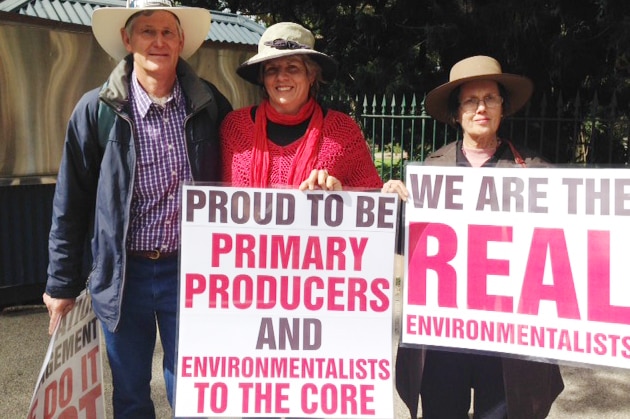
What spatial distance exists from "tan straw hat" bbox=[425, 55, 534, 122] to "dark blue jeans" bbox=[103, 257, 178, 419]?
53.2 inches

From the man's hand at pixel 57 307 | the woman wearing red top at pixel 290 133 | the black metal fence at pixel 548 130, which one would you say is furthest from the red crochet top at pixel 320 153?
the black metal fence at pixel 548 130

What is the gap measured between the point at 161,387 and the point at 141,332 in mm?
1711

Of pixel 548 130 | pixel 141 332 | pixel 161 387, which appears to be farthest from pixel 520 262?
pixel 548 130

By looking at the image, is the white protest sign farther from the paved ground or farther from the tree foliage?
the tree foliage

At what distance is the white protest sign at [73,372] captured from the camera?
2471 millimetres

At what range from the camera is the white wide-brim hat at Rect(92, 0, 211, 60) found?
2.42 meters

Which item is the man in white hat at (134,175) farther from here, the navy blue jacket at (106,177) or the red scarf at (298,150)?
the red scarf at (298,150)

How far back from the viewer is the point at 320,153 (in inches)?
95.7

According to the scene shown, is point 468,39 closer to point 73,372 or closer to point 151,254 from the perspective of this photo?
point 151,254

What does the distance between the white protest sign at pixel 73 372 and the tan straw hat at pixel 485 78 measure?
1789 mm

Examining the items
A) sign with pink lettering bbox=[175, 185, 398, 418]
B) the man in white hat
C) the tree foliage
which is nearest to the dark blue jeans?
the man in white hat

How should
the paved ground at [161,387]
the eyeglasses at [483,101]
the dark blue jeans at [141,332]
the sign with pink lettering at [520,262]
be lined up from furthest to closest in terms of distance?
1. the paved ground at [161,387]
2. the eyeglasses at [483,101]
3. the dark blue jeans at [141,332]
4. the sign with pink lettering at [520,262]

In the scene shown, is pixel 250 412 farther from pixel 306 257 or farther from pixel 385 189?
pixel 385 189

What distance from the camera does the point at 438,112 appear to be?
9.42ft
